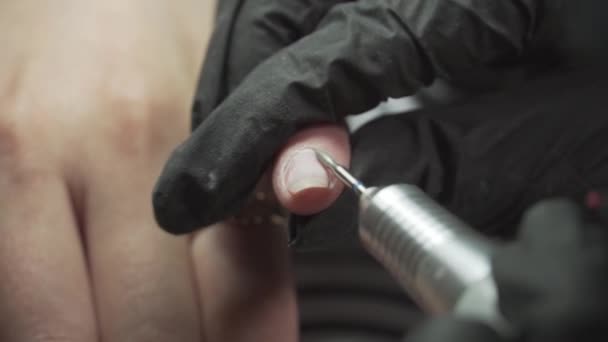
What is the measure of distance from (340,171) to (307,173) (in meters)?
0.03

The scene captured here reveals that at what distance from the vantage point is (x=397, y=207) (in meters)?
0.35

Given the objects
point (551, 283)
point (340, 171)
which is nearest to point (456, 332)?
point (551, 283)

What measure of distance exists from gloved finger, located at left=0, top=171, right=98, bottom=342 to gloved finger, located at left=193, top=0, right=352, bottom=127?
0.49 feet

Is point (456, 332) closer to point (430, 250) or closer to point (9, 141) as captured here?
point (430, 250)

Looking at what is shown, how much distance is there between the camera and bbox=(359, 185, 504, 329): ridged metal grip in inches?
11.4

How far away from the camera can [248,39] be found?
0.57 m

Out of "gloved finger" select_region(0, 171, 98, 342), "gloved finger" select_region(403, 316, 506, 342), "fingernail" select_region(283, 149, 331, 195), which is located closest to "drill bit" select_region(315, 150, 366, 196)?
"fingernail" select_region(283, 149, 331, 195)

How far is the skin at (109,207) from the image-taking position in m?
0.53

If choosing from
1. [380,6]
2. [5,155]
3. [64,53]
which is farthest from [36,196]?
[380,6]

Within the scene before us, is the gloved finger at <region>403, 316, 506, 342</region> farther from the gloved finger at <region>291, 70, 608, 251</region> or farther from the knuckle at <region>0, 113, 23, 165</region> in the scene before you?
the knuckle at <region>0, 113, 23, 165</region>

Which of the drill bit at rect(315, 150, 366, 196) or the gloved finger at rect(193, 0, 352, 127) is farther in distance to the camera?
the gloved finger at rect(193, 0, 352, 127)

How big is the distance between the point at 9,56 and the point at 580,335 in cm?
61

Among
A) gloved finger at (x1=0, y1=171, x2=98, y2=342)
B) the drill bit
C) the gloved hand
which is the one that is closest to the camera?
the gloved hand

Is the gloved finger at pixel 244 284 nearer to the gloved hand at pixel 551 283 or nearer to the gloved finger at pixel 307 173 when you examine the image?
the gloved finger at pixel 307 173
